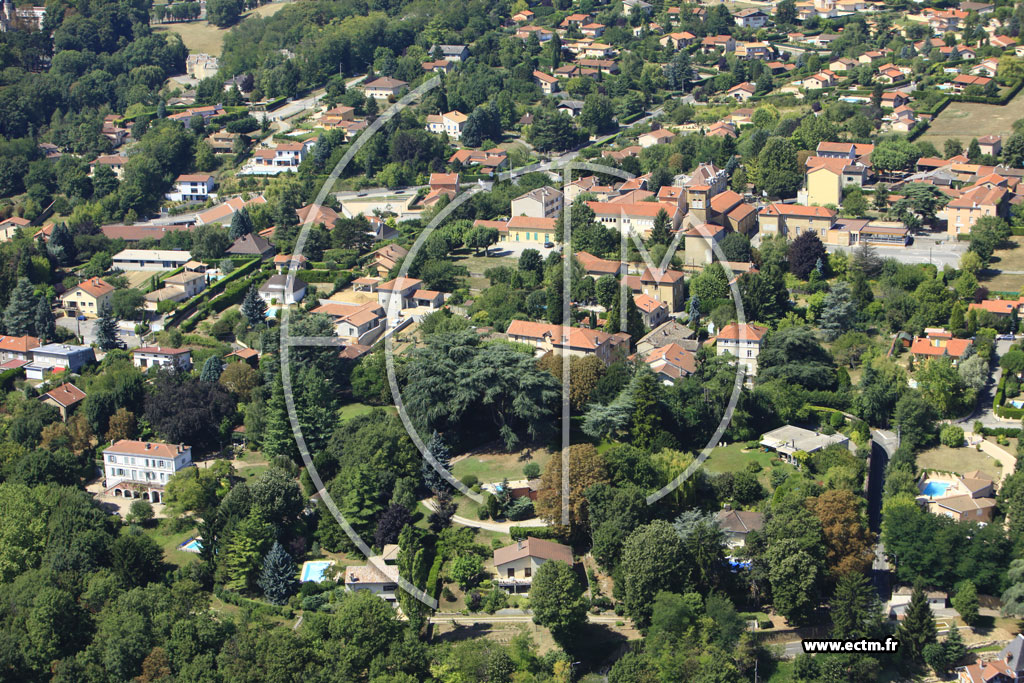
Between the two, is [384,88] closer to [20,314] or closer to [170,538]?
[20,314]

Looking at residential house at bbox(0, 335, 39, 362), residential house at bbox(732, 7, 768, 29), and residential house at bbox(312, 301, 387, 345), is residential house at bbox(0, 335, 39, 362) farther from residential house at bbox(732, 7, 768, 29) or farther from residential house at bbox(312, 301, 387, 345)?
residential house at bbox(732, 7, 768, 29)

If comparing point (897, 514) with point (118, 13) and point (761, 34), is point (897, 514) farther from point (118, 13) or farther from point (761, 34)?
point (118, 13)

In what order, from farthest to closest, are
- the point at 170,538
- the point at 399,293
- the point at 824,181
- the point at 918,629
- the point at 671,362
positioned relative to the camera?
the point at 824,181 < the point at 399,293 < the point at 671,362 < the point at 170,538 < the point at 918,629

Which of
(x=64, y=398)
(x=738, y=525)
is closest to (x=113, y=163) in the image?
(x=64, y=398)

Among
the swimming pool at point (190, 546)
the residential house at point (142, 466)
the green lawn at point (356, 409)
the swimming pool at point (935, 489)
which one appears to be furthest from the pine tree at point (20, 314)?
the swimming pool at point (935, 489)

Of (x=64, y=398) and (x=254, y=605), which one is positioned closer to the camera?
(x=254, y=605)

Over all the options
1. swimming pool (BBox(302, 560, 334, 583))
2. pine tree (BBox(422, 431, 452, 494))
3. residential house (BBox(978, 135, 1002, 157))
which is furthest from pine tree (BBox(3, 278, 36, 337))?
residential house (BBox(978, 135, 1002, 157))
